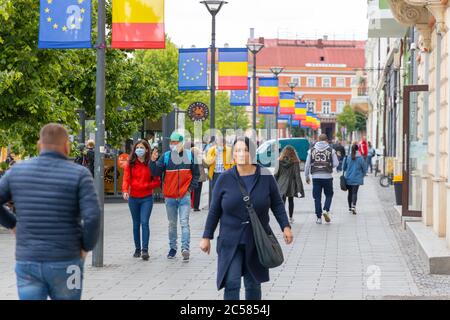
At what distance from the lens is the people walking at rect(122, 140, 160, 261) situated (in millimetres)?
13609

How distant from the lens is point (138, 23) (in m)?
13.0

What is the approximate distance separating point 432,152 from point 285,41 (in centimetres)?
13635

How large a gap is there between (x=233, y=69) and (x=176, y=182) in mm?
12721

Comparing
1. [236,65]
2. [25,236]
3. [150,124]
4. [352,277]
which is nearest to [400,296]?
[352,277]

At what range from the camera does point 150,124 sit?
28.7 metres

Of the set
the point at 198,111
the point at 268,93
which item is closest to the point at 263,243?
the point at 198,111

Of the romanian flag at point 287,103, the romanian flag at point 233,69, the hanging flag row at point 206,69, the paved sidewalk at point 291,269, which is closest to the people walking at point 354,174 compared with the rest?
the paved sidewalk at point 291,269

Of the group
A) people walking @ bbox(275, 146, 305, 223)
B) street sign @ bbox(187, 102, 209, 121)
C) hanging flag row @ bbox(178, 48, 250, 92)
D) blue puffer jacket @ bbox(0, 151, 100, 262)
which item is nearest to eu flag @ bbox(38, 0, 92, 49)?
blue puffer jacket @ bbox(0, 151, 100, 262)

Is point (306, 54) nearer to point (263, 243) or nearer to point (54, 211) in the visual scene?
point (263, 243)

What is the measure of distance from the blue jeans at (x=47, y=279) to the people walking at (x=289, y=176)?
13.7 m

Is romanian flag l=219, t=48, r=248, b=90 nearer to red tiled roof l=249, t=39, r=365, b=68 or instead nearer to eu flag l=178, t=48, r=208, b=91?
eu flag l=178, t=48, r=208, b=91

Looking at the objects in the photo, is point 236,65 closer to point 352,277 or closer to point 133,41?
point 133,41

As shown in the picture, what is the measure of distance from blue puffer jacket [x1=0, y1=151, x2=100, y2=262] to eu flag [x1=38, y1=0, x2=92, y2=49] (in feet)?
22.1

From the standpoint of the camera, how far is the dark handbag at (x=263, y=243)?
7.81 meters
